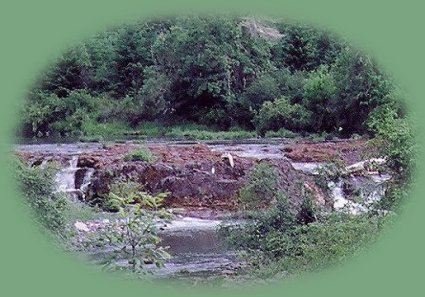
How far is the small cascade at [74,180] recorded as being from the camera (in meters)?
17.9

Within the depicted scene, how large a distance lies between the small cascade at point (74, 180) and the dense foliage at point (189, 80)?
10.2 metres

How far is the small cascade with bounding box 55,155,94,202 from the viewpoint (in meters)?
17.9

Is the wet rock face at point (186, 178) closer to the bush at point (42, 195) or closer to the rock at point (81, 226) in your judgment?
the rock at point (81, 226)

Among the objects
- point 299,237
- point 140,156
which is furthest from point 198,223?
point 299,237

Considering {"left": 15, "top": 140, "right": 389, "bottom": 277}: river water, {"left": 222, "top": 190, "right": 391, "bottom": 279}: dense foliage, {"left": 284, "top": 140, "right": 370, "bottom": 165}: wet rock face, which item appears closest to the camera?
{"left": 222, "top": 190, "right": 391, "bottom": 279}: dense foliage

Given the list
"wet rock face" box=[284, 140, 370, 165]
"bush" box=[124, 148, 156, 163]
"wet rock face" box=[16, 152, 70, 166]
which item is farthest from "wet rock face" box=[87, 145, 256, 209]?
"wet rock face" box=[284, 140, 370, 165]

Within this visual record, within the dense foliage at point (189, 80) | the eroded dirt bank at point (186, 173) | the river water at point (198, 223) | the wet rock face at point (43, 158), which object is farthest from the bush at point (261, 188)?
the dense foliage at point (189, 80)

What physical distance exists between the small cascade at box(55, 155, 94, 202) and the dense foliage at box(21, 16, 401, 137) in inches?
402

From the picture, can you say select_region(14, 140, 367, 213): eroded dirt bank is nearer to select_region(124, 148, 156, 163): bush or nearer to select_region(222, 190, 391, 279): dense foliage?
select_region(124, 148, 156, 163): bush

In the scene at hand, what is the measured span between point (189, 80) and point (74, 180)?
14723 mm

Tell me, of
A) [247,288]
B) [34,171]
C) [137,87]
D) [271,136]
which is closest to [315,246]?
[247,288]

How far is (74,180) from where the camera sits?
742 inches

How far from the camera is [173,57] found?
108 feet

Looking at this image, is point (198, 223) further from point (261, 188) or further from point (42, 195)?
point (42, 195)
